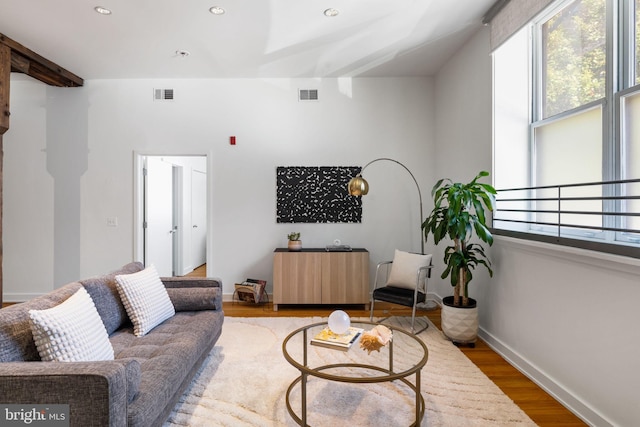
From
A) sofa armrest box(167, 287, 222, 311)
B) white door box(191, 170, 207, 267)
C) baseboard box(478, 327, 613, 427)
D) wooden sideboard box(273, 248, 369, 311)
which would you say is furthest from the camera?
white door box(191, 170, 207, 267)

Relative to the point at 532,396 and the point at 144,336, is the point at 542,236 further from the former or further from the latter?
the point at 144,336

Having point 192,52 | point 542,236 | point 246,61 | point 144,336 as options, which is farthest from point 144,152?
point 542,236

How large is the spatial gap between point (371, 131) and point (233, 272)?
2.70 m

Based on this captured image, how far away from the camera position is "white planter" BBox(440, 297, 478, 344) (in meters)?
2.83

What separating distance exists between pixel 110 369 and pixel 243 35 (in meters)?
3.10

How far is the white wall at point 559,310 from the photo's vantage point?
170 centimetres

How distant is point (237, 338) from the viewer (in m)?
3.08

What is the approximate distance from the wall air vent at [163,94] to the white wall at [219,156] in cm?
8

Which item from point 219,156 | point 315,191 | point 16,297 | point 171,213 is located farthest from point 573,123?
point 16,297

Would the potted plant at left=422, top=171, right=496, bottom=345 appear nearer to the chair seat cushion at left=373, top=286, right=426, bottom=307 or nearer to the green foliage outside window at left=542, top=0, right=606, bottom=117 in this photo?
the chair seat cushion at left=373, top=286, right=426, bottom=307

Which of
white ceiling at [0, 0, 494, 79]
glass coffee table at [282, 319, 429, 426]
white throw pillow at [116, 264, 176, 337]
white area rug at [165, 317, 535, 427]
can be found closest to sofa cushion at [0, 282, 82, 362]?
white throw pillow at [116, 264, 176, 337]

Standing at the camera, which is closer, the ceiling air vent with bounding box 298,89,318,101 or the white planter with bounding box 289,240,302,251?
the white planter with bounding box 289,240,302,251

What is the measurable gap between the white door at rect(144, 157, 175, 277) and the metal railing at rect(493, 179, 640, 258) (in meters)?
4.34

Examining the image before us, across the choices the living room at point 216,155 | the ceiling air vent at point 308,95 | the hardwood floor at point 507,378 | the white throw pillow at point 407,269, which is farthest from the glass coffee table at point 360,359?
the ceiling air vent at point 308,95
